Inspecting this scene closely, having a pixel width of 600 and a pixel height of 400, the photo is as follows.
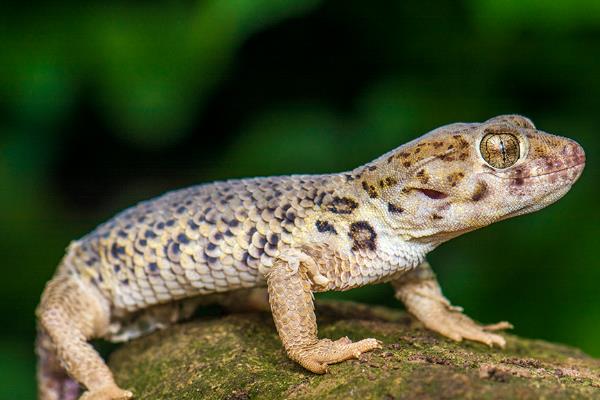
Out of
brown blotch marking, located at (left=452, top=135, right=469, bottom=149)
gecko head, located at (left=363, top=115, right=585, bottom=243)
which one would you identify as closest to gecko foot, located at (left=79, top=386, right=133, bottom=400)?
gecko head, located at (left=363, top=115, right=585, bottom=243)

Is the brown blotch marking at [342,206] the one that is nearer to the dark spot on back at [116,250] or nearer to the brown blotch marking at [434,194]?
the brown blotch marking at [434,194]

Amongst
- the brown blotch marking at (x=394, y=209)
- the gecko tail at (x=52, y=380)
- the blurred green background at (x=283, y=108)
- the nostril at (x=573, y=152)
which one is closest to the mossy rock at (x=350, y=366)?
the gecko tail at (x=52, y=380)

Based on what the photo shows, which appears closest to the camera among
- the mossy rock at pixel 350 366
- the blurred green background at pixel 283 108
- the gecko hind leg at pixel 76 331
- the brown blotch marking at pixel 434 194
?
the mossy rock at pixel 350 366

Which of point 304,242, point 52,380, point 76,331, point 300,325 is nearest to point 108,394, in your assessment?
point 76,331

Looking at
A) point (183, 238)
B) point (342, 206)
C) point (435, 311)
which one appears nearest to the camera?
point (342, 206)

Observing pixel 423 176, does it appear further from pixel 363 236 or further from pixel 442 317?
pixel 442 317

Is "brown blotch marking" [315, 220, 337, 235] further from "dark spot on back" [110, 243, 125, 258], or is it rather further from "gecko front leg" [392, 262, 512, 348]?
"dark spot on back" [110, 243, 125, 258]
